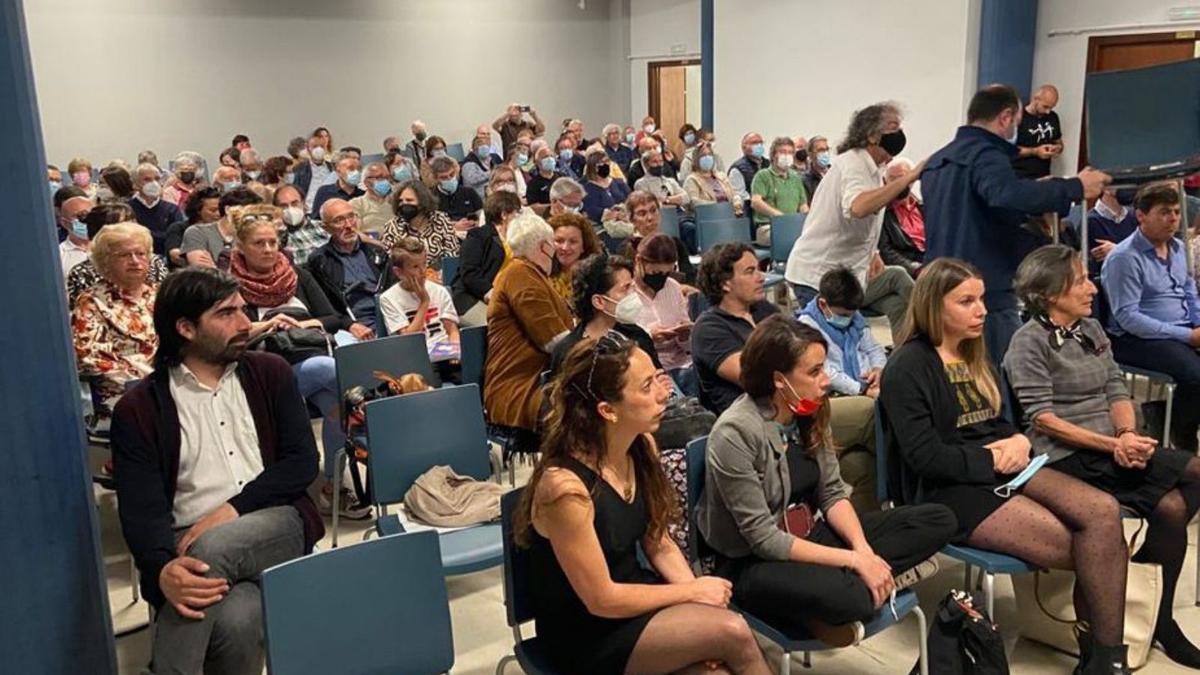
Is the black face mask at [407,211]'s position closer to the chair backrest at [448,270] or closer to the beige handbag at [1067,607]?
the chair backrest at [448,270]

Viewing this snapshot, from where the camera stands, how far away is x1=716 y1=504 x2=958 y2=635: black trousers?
2.40m

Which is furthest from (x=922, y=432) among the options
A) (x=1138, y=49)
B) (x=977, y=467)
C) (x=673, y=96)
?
(x=673, y=96)

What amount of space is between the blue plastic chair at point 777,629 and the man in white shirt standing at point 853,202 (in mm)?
1860

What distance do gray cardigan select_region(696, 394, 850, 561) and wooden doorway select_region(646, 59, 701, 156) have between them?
13466 millimetres

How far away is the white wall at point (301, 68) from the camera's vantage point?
1222 cm

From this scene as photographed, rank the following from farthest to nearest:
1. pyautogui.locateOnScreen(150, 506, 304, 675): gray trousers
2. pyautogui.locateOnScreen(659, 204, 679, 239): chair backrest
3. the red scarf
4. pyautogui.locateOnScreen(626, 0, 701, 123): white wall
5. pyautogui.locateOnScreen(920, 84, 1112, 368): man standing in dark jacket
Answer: pyautogui.locateOnScreen(626, 0, 701, 123): white wall, pyautogui.locateOnScreen(659, 204, 679, 239): chair backrest, the red scarf, pyautogui.locateOnScreen(920, 84, 1112, 368): man standing in dark jacket, pyautogui.locateOnScreen(150, 506, 304, 675): gray trousers

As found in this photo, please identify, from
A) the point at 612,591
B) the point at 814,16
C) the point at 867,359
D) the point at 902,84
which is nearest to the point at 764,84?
the point at 814,16

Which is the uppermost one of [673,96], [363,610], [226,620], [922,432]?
[673,96]

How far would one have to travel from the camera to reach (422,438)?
3.23 meters

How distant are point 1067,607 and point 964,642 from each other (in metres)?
0.78

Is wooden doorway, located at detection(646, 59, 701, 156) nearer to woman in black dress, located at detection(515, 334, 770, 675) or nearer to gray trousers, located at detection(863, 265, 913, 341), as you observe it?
gray trousers, located at detection(863, 265, 913, 341)

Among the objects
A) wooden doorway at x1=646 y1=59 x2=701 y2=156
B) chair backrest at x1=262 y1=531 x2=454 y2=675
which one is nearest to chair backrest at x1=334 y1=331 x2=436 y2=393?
chair backrest at x1=262 y1=531 x2=454 y2=675

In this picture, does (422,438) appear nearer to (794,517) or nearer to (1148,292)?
(794,517)

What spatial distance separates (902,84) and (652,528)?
365 inches
